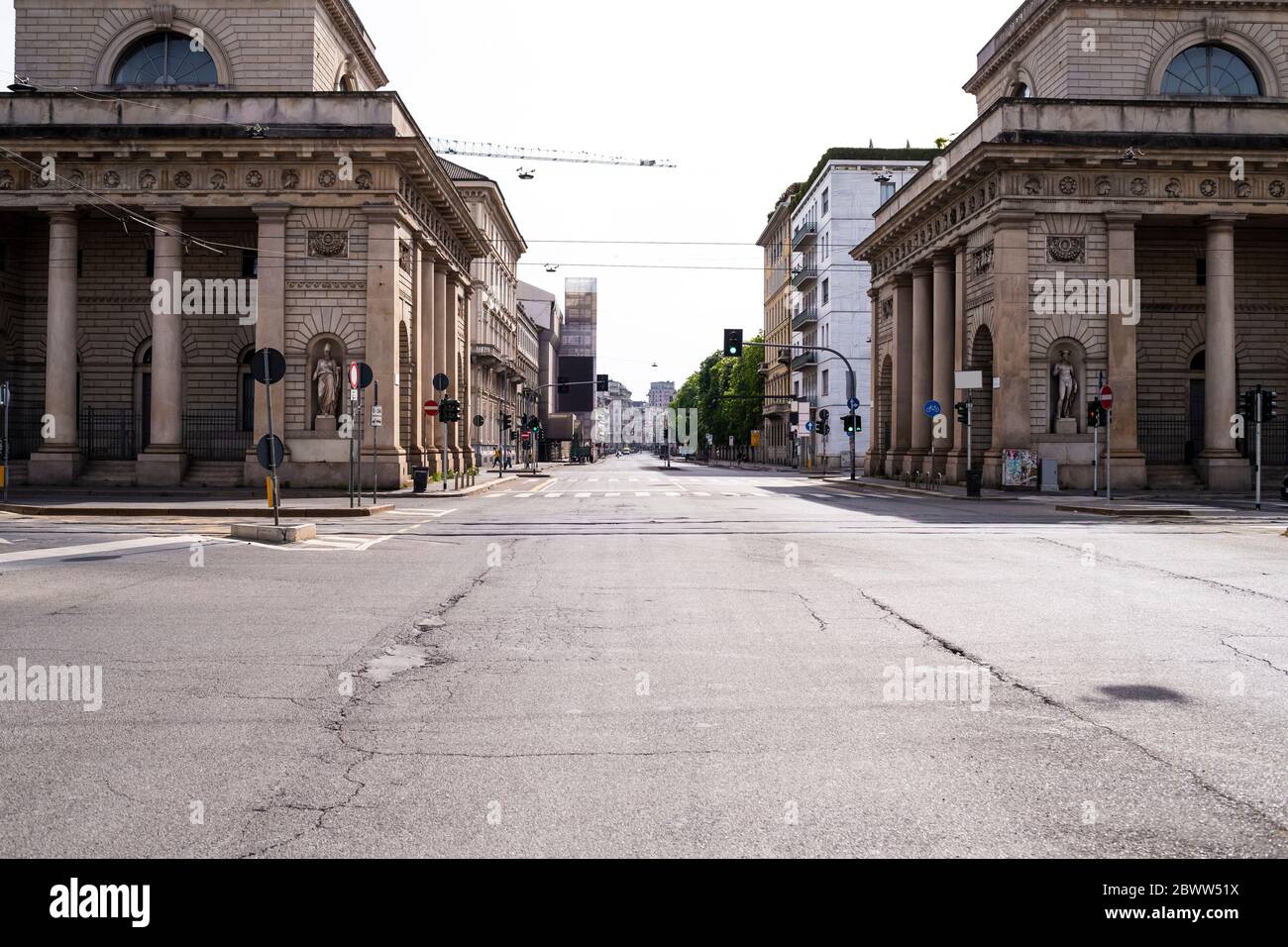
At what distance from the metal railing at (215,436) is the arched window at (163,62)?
11278 millimetres

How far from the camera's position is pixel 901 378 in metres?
46.0

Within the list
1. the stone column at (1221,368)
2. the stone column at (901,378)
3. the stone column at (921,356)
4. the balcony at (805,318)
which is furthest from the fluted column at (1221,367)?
the balcony at (805,318)

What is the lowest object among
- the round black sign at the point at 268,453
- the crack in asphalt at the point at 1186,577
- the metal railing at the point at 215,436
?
the crack in asphalt at the point at 1186,577

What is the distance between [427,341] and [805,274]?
48.9m

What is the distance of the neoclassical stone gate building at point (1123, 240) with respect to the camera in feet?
108

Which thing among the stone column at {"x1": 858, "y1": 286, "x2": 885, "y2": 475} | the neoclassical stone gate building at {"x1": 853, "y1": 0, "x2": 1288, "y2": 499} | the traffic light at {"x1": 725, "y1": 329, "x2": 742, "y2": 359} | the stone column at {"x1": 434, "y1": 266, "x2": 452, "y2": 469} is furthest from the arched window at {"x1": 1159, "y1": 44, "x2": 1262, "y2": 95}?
the stone column at {"x1": 434, "y1": 266, "x2": 452, "y2": 469}

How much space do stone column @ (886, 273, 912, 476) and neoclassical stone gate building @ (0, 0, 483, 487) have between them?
20.9 meters

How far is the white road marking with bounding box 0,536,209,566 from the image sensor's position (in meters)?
13.4

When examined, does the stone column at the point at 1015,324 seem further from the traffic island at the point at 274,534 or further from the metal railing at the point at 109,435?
the metal railing at the point at 109,435

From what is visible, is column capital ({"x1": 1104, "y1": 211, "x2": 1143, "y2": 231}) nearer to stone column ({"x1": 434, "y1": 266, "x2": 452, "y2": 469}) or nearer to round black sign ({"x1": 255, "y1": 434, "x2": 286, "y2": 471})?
stone column ({"x1": 434, "y1": 266, "x2": 452, "y2": 469})

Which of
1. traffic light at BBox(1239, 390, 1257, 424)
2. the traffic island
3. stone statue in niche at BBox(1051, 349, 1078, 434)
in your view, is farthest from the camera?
stone statue in niche at BBox(1051, 349, 1078, 434)

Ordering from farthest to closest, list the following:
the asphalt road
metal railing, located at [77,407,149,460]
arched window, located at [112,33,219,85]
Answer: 1. arched window, located at [112,33,219,85]
2. metal railing, located at [77,407,149,460]
3. the asphalt road
